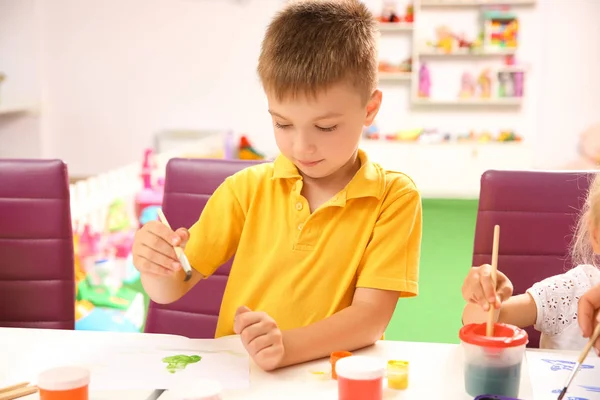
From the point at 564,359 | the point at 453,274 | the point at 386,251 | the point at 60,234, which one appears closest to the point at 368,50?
the point at 386,251

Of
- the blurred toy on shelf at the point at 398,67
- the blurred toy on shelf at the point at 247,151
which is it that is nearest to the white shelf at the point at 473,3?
the blurred toy on shelf at the point at 398,67

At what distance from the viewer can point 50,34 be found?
21.7 ft

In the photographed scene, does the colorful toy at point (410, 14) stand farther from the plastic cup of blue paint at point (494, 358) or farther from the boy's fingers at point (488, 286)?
the plastic cup of blue paint at point (494, 358)

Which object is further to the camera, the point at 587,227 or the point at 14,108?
the point at 14,108

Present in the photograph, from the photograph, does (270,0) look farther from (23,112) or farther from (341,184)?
(341,184)

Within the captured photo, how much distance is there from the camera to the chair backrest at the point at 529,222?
156 cm

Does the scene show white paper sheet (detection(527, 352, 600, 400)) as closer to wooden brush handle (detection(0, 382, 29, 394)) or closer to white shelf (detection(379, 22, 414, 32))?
wooden brush handle (detection(0, 382, 29, 394))

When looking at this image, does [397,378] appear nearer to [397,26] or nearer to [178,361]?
[178,361]

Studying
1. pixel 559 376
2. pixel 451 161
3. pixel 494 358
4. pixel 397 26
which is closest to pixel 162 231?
pixel 494 358

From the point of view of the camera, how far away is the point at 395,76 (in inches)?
243

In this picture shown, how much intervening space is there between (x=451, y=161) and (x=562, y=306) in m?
4.65

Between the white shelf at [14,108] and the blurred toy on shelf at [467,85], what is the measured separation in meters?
3.59

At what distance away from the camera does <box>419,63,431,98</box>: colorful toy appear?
6.18 metres

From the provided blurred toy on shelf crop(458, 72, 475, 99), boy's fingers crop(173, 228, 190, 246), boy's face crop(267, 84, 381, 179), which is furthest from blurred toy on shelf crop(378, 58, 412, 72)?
boy's fingers crop(173, 228, 190, 246)
